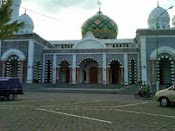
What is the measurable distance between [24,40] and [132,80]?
15.7 meters

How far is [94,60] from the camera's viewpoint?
118 feet

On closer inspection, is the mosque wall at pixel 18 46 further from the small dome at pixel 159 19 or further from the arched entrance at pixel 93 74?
the small dome at pixel 159 19

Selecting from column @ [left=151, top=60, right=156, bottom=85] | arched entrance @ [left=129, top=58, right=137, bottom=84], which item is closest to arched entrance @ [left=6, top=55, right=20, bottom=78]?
arched entrance @ [left=129, top=58, right=137, bottom=84]

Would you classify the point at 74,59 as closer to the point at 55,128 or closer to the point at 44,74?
the point at 44,74

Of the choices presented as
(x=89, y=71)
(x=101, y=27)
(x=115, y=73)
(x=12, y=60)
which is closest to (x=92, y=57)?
(x=89, y=71)

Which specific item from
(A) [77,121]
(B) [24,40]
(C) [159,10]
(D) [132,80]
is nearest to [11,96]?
(A) [77,121]

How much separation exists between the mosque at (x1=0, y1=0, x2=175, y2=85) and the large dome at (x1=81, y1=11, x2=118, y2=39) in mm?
4912

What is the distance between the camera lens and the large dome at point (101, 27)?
1631 inches

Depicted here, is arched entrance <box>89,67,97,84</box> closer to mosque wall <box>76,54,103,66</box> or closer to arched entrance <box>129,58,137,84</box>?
mosque wall <box>76,54,103,66</box>

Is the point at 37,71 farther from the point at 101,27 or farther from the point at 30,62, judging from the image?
the point at 101,27

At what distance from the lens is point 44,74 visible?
35688 millimetres

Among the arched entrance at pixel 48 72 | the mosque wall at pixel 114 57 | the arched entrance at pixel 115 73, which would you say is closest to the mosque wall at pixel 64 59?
the arched entrance at pixel 48 72

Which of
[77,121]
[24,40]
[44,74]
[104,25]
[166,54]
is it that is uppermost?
[104,25]

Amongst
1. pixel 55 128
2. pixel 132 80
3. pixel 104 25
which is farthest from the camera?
pixel 104 25
